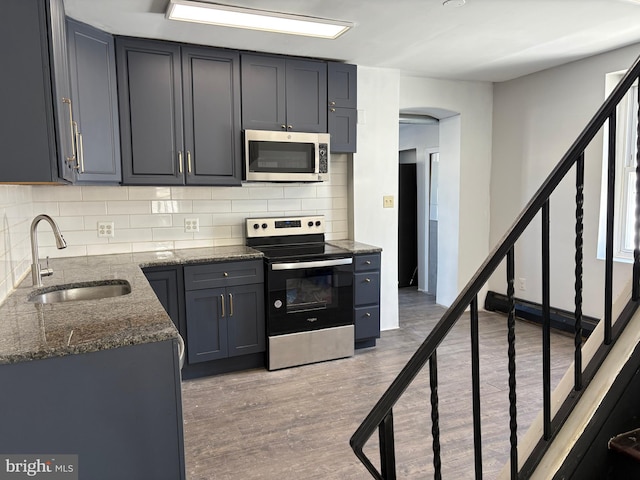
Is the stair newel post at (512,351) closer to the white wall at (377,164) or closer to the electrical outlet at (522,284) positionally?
the white wall at (377,164)

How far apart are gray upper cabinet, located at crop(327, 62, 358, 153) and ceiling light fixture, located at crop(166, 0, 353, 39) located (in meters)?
0.79

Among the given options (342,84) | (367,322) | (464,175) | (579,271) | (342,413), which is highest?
(342,84)

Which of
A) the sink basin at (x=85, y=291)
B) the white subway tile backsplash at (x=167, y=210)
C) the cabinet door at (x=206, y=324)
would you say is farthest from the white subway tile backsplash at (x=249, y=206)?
the sink basin at (x=85, y=291)

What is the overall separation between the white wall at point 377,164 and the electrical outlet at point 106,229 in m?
2.05

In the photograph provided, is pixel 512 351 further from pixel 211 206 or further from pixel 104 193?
pixel 104 193

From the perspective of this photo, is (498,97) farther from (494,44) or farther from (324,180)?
(324,180)

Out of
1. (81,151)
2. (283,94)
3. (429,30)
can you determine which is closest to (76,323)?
(81,151)

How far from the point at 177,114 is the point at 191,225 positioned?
89cm

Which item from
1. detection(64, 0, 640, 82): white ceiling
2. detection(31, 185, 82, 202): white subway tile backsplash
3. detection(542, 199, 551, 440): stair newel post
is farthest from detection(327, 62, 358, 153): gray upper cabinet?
detection(542, 199, 551, 440): stair newel post

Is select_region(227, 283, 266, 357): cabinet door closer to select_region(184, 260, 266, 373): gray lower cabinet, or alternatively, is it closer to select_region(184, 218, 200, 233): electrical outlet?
select_region(184, 260, 266, 373): gray lower cabinet

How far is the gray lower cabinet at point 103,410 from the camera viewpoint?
150 cm

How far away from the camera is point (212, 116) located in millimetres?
3471

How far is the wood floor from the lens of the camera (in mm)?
2299

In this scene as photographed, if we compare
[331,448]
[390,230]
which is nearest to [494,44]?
[390,230]
